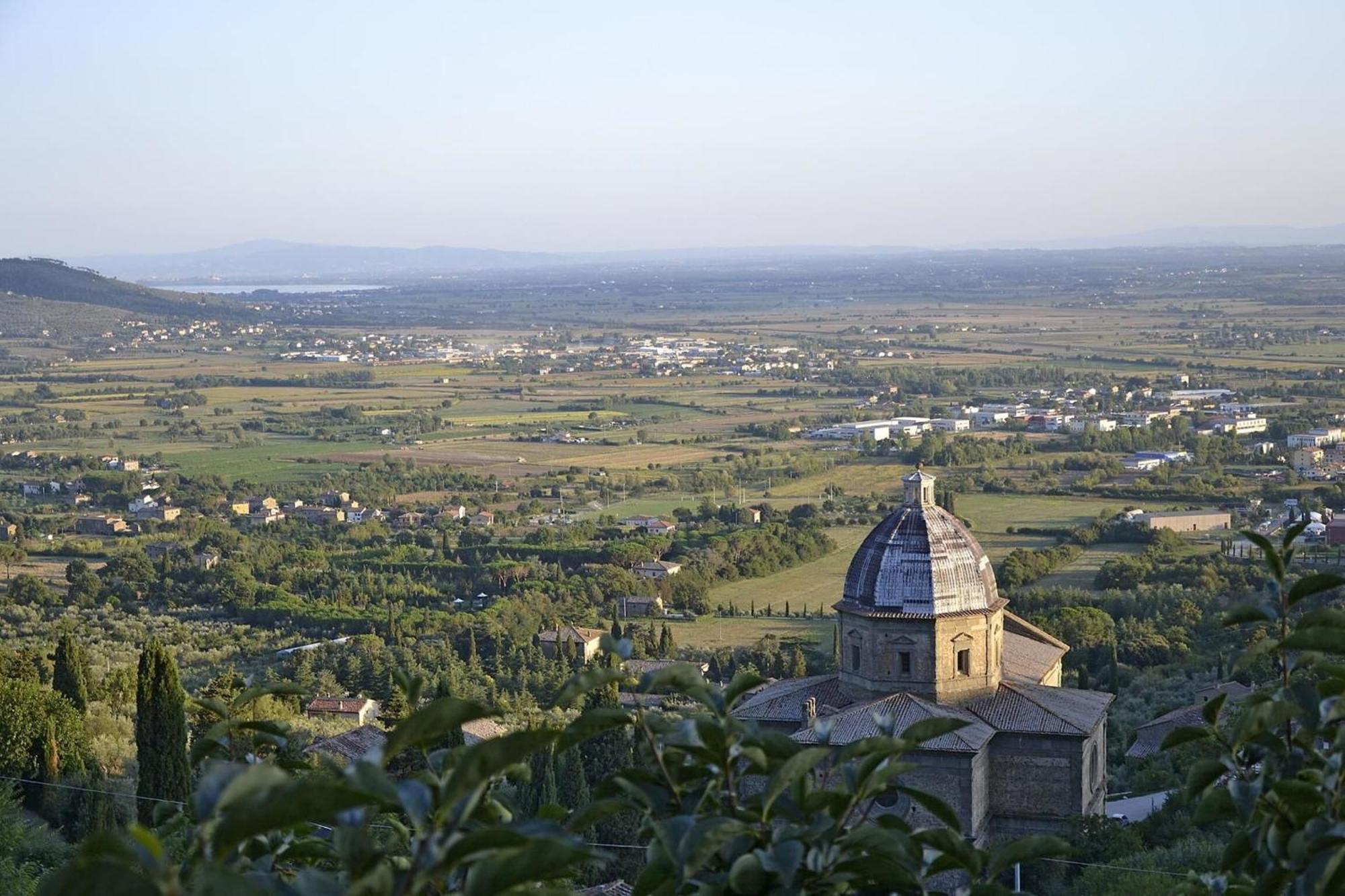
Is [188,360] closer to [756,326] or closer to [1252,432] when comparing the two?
[756,326]

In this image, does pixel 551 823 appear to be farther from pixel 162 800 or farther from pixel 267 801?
pixel 162 800

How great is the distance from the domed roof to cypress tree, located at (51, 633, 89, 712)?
12.8 meters

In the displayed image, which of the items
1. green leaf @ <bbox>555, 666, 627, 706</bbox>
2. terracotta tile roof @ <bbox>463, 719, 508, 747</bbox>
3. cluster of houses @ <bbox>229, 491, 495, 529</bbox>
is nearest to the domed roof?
terracotta tile roof @ <bbox>463, 719, 508, 747</bbox>

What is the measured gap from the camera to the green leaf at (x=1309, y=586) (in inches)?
213

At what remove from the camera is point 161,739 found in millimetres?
21078

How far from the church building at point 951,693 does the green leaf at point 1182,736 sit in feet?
44.3

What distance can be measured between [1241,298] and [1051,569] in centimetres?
14140

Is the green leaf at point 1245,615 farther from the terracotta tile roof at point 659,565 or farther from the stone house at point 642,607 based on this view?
the terracotta tile roof at point 659,565

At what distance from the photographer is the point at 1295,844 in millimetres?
4461

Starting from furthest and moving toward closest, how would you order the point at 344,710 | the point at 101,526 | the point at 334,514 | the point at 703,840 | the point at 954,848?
1. the point at 334,514
2. the point at 101,526
3. the point at 344,710
4. the point at 954,848
5. the point at 703,840

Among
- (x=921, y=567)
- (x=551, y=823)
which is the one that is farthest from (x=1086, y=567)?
(x=551, y=823)

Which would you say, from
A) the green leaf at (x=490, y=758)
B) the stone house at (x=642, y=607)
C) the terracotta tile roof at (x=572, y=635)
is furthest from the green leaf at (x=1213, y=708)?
the stone house at (x=642, y=607)

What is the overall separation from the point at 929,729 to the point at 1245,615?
1367 millimetres

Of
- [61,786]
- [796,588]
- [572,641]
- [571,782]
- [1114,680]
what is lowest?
[796,588]
